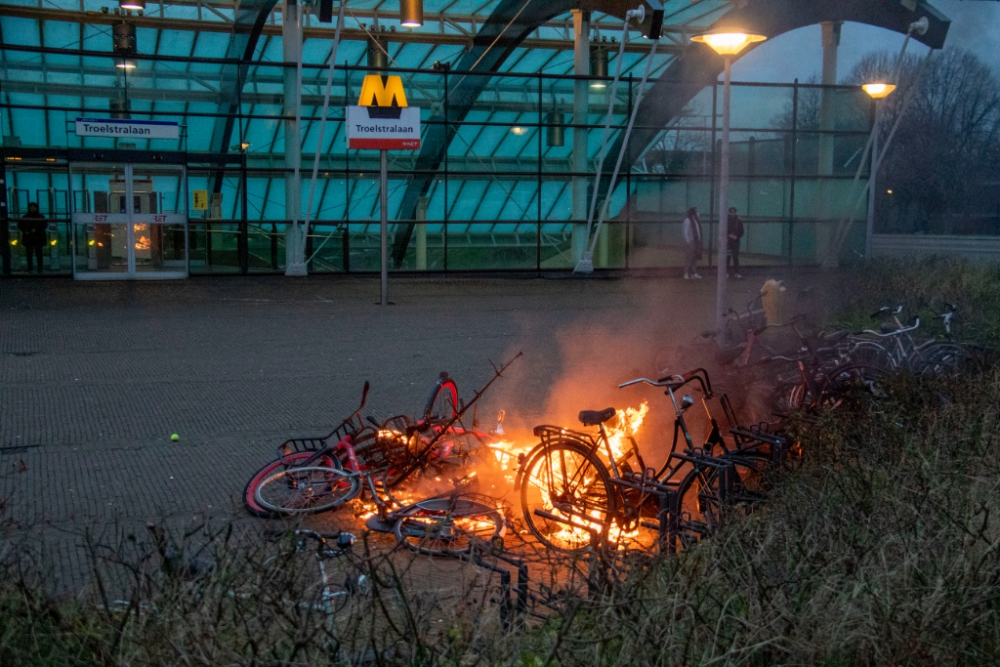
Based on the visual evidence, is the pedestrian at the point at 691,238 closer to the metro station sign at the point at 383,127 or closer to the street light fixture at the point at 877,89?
the street light fixture at the point at 877,89

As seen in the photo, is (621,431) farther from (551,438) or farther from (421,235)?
(421,235)

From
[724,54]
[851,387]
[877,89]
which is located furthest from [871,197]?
[851,387]

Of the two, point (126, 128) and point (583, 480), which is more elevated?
point (126, 128)

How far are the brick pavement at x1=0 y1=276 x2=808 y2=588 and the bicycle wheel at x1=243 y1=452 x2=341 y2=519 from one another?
0.13m

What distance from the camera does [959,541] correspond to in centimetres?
430

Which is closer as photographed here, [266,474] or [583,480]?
[583,480]

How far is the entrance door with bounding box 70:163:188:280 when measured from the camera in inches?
919

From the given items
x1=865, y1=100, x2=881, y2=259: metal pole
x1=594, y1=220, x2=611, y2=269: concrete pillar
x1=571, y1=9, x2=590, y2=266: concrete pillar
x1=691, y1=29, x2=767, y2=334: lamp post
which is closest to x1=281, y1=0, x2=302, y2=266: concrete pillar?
x1=571, y1=9, x2=590, y2=266: concrete pillar

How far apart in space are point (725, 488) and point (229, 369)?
738 cm


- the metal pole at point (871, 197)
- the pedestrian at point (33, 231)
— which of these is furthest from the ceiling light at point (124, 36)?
the metal pole at point (871, 197)

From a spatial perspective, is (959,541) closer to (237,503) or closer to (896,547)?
(896,547)

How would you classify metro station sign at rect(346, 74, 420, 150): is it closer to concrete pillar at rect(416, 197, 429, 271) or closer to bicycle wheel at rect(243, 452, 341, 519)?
concrete pillar at rect(416, 197, 429, 271)

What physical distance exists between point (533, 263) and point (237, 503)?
812 inches

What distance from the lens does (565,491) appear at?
18.9ft
